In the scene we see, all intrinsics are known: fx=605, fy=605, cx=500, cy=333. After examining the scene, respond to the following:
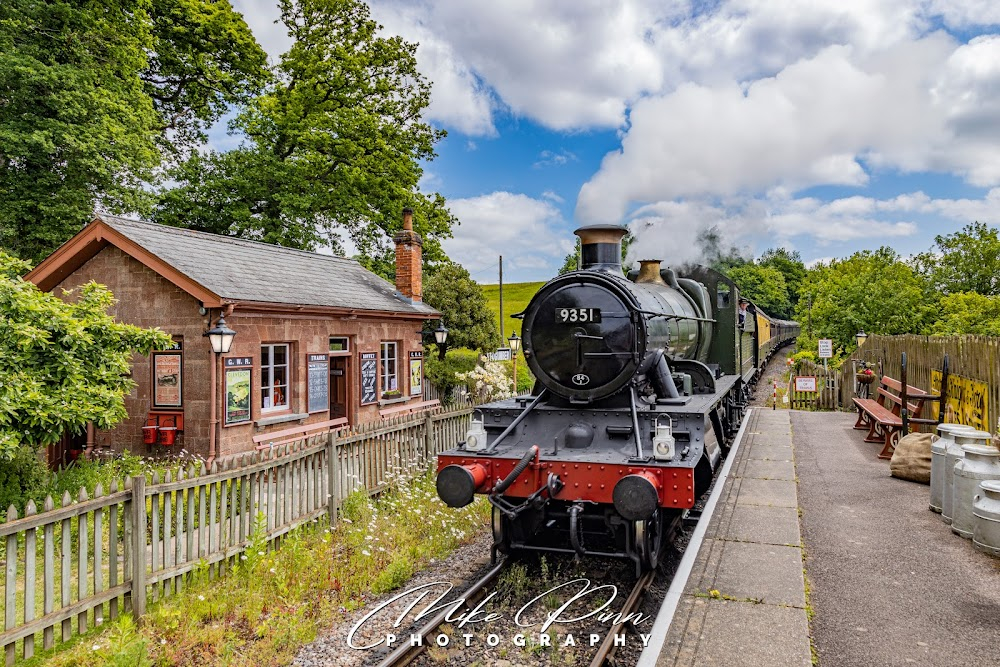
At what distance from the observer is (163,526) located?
546 centimetres

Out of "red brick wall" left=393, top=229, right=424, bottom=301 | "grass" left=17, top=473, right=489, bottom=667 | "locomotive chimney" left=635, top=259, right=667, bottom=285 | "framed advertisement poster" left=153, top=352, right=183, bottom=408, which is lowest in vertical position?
"grass" left=17, top=473, right=489, bottom=667

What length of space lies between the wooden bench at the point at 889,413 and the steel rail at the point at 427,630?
7.55 metres

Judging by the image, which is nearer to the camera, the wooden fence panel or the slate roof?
the wooden fence panel

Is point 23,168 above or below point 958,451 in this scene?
above

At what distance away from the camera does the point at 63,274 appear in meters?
10.7

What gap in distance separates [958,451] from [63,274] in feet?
44.2

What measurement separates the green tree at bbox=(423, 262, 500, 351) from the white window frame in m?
6.35

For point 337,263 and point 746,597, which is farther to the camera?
point 337,263

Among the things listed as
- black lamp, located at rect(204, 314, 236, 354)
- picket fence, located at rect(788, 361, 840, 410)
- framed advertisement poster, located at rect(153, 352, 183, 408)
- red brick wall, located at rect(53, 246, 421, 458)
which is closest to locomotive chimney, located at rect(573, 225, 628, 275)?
black lamp, located at rect(204, 314, 236, 354)

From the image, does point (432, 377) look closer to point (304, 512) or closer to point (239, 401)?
point (239, 401)

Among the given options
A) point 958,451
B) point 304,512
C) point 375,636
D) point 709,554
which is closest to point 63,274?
point 304,512

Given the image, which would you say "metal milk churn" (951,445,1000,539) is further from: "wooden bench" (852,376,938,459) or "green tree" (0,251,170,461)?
"green tree" (0,251,170,461)

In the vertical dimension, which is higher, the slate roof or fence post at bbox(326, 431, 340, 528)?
the slate roof

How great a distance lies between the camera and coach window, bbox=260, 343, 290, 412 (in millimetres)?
11297
